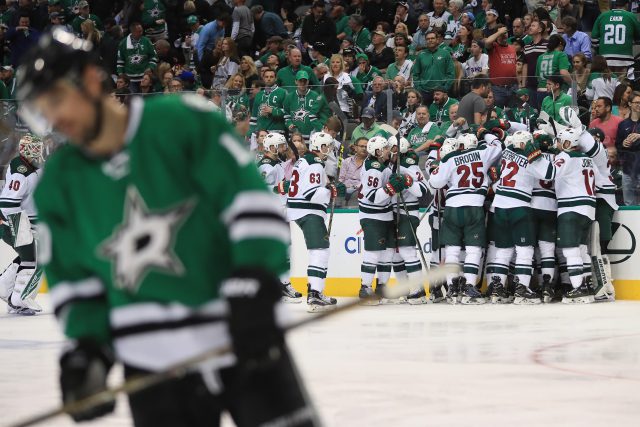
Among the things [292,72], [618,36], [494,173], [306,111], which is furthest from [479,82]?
[292,72]

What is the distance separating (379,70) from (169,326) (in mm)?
11653

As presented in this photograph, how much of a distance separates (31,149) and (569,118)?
16.2 ft

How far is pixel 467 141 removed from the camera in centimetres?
1169

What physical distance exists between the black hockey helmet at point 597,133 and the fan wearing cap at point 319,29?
15.3ft

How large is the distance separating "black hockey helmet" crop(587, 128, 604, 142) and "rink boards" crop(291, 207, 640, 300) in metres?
0.74

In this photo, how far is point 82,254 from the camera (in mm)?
2648

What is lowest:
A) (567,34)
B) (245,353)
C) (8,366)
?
(8,366)

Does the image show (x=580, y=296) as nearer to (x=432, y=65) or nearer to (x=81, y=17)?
(x=432, y=65)

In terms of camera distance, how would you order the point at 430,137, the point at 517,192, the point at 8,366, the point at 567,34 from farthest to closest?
1. the point at 567,34
2. the point at 430,137
3. the point at 517,192
4. the point at 8,366

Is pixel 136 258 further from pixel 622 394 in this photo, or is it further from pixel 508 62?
pixel 508 62

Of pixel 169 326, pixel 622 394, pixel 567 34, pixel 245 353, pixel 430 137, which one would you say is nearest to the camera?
pixel 245 353

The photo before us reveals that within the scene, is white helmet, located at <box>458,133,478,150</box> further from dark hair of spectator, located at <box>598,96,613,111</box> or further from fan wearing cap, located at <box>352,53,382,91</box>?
fan wearing cap, located at <box>352,53,382,91</box>

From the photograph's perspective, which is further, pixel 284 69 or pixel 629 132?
pixel 284 69

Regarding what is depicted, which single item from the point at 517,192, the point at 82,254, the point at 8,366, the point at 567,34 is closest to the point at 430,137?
the point at 517,192
